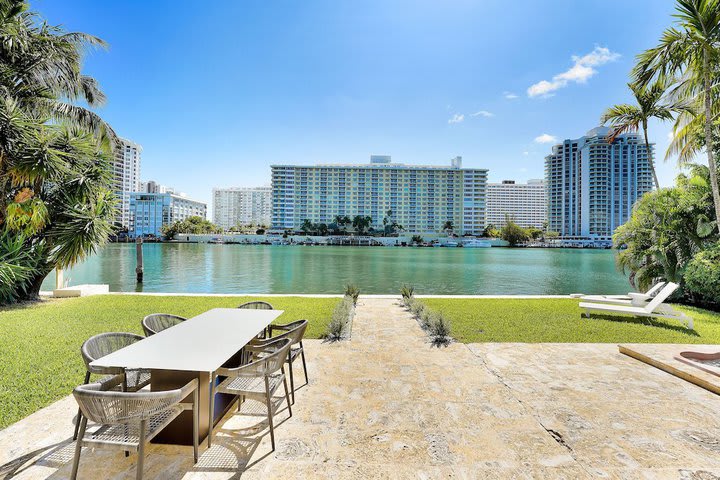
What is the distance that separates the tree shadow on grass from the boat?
347ft

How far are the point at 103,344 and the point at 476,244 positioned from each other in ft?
375

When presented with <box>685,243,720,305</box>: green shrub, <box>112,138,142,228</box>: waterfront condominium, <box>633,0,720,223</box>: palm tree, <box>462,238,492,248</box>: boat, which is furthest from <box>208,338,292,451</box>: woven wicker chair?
<box>112,138,142,228</box>: waterfront condominium

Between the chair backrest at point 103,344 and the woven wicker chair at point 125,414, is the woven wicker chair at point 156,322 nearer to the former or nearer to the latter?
the chair backrest at point 103,344

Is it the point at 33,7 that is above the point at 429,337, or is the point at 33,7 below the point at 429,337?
above

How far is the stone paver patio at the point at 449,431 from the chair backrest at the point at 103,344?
0.69 m

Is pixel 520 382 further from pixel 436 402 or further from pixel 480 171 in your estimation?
pixel 480 171

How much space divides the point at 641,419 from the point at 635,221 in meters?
10.9

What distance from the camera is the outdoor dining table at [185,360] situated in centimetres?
243

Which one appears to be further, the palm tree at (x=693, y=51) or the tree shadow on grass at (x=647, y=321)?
the tree shadow on grass at (x=647, y=321)

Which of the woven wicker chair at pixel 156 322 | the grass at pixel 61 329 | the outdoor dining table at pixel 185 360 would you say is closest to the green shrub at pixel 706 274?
the grass at pixel 61 329

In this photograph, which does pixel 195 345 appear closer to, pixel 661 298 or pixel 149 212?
pixel 661 298

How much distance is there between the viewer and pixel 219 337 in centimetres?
322

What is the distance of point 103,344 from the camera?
319cm

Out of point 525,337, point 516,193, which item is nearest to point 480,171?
point 516,193
